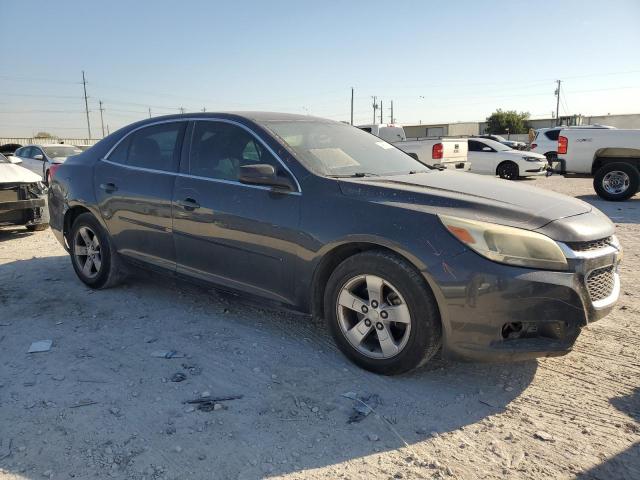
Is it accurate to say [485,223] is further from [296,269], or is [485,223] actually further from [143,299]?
[143,299]

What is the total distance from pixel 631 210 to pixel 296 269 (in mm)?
9129

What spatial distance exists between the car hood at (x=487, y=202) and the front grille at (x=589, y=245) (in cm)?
3

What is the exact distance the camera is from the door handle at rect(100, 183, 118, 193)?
463 cm

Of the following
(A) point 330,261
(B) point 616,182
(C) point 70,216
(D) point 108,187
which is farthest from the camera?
(B) point 616,182

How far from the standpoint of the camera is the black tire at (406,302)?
288 cm

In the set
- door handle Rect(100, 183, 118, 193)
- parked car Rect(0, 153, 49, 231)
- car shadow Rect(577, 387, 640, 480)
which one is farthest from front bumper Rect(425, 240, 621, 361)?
parked car Rect(0, 153, 49, 231)

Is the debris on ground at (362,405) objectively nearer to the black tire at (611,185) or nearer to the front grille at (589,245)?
the front grille at (589,245)

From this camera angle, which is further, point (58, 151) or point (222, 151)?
point (58, 151)

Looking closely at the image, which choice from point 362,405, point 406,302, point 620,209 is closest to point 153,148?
point 406,302

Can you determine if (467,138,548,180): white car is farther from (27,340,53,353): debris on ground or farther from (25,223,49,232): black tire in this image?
(27,340,53,353): debris on ground

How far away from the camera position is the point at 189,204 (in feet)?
12.9

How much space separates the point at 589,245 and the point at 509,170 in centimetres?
1578

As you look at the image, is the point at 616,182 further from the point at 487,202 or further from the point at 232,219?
the point at 232,219

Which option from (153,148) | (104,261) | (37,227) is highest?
(153,148)
